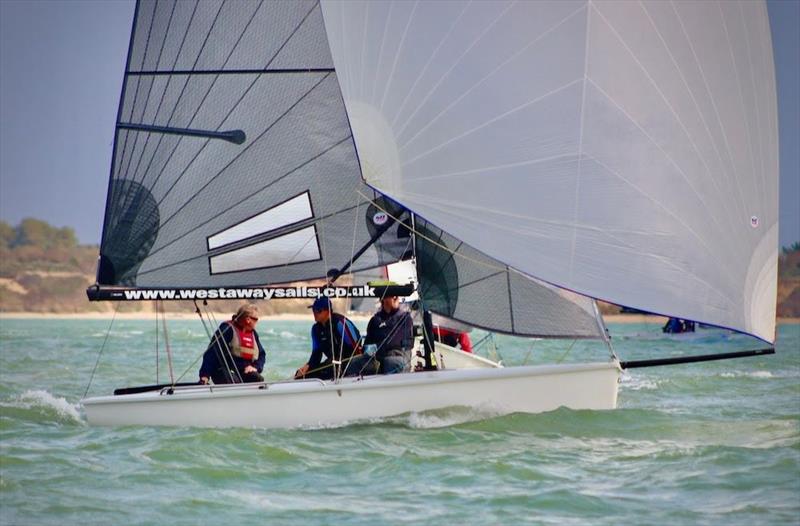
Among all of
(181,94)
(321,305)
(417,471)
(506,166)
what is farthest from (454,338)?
(417,471)

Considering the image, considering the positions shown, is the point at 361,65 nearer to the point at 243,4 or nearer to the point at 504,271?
the point at 243,4

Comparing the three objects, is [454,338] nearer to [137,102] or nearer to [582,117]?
[137,102]

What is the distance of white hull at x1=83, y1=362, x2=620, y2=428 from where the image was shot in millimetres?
7914

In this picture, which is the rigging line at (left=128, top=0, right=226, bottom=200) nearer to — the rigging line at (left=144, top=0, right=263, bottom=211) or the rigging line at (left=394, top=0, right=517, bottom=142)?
the rigging line at (left=144, top=0, right=263, bottom=211)

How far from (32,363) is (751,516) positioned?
13.2 meters

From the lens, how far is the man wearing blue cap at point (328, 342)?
8.44 m

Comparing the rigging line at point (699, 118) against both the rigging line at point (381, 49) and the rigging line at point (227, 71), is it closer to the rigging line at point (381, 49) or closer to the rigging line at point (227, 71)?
the rigging line at point (381, 49)

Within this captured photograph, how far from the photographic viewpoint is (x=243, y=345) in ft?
28.4

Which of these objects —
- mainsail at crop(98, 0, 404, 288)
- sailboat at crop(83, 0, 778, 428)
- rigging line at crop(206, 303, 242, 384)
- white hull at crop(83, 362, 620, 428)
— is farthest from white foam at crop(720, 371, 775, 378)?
rigging line at crop(206, 303, 242, 384)

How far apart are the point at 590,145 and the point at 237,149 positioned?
269 cm

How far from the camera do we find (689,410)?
1033 centimetres

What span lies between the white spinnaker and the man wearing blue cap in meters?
0.97

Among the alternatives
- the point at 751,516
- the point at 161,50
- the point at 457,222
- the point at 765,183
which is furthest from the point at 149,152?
the point at 751,516

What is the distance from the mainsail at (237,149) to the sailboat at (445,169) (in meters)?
0.01
